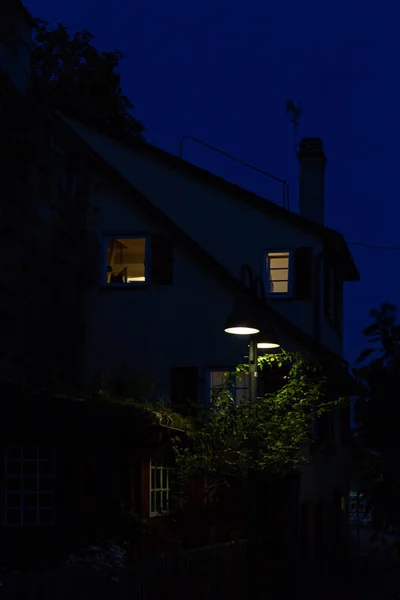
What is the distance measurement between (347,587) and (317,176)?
14.0 meters

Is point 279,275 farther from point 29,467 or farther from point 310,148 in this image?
point 29,467

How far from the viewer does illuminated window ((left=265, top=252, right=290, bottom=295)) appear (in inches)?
1057

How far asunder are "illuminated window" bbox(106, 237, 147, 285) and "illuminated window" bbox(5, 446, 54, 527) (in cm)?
834

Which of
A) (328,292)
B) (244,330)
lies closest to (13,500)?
(244,330)

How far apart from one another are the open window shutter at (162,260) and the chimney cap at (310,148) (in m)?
6.68

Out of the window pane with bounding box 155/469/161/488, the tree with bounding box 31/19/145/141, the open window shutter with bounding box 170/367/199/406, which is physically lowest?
the window pane with bounding box 155/469/161/488

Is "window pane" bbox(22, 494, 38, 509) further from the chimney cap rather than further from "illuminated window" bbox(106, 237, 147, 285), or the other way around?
the chimney cap

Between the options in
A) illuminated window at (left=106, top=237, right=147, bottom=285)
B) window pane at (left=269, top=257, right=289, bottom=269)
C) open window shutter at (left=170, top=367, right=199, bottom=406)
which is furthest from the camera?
window pane at (left=269, top=257, right=289, bottom=269)

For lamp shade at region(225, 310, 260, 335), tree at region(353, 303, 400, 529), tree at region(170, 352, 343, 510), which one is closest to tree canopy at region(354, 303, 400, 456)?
tree at region(353, 303, 400, 529)

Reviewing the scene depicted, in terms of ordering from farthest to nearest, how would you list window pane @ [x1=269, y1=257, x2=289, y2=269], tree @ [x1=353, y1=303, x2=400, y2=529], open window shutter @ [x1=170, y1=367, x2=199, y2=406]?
1. window pane @ [x1=269, y1=257, x2=289, y2=269]
2. open window shutter @ [x1=170, y1=367, x2=199, y2=406]
3. tree @ [x1=353, y1=303, x2=400, y2=529]

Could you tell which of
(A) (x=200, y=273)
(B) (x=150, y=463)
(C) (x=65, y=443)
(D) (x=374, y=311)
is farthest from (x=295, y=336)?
(D) (x=374, y=311)

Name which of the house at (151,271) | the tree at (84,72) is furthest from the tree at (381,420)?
the tree at (84,72)

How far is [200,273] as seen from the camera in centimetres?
2484

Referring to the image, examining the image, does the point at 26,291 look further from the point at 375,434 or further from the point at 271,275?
the point at 375,434
